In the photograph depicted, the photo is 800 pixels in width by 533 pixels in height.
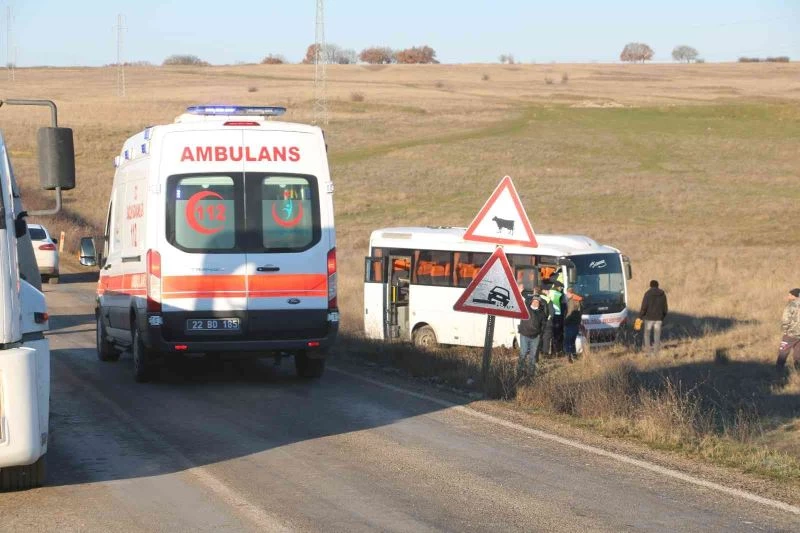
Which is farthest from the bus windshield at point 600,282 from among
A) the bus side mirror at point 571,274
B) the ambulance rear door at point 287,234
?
the ambulance rear door at point 287,234

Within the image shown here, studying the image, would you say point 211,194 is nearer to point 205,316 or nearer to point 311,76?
point 205,316

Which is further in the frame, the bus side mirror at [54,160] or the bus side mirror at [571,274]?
the bus side mirror at [571,274]

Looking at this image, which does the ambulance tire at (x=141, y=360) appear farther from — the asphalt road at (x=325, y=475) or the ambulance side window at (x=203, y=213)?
the ambulance side window at (x=203, y=213)

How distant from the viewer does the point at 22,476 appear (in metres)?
8.15

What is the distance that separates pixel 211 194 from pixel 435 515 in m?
6.46

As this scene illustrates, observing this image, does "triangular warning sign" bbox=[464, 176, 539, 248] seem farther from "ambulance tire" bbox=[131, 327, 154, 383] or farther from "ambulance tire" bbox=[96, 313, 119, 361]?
"ambulance tire" bbox=[96, 313, 119, 361]

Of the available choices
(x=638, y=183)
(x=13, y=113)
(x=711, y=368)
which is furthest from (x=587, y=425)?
(x=13, y=113)

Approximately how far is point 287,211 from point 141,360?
7.92ft

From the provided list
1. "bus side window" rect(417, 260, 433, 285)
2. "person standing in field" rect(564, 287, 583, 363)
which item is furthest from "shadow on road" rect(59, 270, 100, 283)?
"person standing in field" rect(564, 287, 583, 363)

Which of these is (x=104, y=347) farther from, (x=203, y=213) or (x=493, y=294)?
(x=493, y=294)

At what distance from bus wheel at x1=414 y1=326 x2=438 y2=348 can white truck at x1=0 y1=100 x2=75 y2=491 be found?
1372 cm

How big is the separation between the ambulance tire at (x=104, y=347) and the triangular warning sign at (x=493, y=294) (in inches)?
205

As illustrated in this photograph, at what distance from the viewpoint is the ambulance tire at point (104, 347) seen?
15.8m

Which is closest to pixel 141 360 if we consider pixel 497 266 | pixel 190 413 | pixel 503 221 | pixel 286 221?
pixel 190 413
